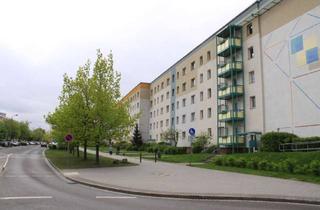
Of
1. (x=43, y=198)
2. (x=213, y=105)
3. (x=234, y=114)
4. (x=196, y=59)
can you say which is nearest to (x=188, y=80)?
(x=196, y=59)

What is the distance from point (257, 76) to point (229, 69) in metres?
4.10

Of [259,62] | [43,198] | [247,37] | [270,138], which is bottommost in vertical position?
[43,198]

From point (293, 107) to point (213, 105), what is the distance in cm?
1523

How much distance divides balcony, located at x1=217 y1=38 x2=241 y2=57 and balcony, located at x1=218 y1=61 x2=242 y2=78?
1.63 metres

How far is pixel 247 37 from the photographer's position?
36.8 meters

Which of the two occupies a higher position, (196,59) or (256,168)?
(196,59)

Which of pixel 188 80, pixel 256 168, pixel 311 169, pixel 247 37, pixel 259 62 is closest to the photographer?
pixel 311 169

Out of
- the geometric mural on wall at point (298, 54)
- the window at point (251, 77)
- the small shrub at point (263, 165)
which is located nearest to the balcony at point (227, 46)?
the window at point (251, 77)

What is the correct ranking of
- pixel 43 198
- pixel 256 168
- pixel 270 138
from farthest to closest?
pixel 270 138, pixel 256 168, pixel 43 198

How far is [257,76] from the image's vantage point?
34594 mm

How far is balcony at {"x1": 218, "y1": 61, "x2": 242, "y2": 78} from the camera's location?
3741cm

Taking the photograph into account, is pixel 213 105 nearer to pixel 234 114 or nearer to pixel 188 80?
pixel 234 114

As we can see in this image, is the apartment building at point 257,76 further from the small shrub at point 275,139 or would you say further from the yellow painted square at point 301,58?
the small shrub at point 275,139

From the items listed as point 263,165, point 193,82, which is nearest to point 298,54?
point 263,165
